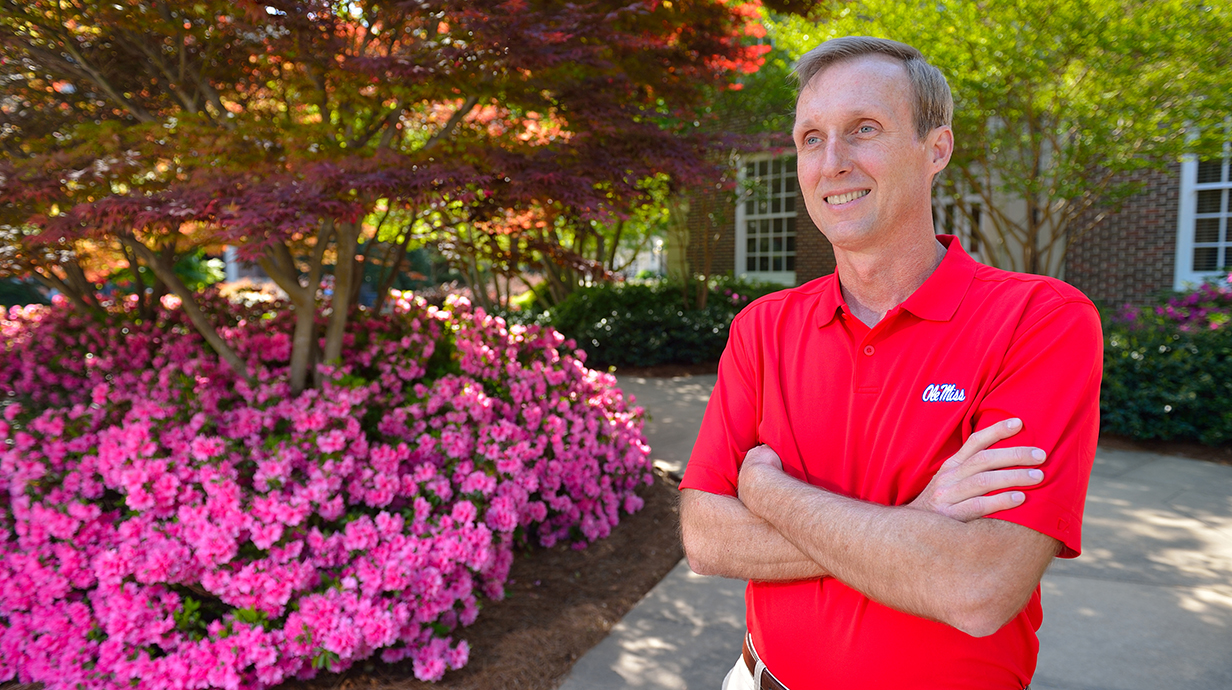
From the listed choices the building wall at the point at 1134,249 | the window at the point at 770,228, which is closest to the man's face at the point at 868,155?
the building wall at the point at 1134,249

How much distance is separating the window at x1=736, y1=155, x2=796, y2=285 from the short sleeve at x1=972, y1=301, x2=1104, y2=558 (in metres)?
11.9

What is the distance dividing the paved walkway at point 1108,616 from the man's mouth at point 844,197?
2002 mm

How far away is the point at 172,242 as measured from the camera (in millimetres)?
4074

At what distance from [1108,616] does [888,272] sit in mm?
2612

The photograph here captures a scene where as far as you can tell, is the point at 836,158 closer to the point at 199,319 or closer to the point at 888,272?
the point at 888,272

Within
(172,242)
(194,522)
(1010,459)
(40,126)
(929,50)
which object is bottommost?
(194,522)

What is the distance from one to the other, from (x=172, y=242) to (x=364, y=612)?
8.90ft

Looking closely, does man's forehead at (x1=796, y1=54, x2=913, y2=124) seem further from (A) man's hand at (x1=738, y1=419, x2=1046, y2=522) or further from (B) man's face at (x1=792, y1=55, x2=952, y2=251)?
(A) man's hand at (x1=738, y1=419, x2=1046, y2=522)

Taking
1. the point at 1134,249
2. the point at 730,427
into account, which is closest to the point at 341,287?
the point at 730,427

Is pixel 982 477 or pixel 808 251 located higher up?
pixel 808 251

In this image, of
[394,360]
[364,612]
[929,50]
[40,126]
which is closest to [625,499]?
[394,360]

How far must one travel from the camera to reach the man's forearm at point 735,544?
50.6 inches

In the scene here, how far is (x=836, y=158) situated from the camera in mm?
1311

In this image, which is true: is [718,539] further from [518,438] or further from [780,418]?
[518,438]
